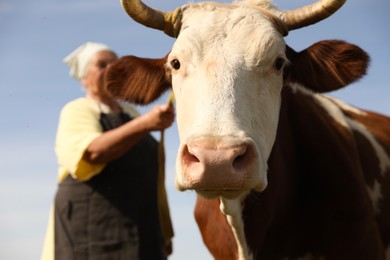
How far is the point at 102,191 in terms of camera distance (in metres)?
5.60

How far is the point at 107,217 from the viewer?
18.3 feet

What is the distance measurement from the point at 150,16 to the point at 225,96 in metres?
1.31

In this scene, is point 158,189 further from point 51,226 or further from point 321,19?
point 321,19

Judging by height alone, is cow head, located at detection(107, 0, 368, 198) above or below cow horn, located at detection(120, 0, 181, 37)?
below

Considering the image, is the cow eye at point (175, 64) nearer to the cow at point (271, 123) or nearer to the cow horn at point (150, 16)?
the cow at point (271, 123)

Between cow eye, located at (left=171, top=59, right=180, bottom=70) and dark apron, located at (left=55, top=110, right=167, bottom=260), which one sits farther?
dark apron, located at (left=55, top=110, right=167, bottom=260)

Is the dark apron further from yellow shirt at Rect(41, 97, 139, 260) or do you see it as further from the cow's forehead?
the cow's forehead

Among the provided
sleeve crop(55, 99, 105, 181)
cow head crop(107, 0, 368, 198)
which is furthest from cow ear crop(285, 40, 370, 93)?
sleeve crop(55, 99, 105, 181)

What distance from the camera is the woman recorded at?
544 cm

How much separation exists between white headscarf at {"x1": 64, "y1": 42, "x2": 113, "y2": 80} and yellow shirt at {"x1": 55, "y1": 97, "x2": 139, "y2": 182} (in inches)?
10.8

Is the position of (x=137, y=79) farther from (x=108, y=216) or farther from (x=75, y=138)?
(x=108, y=216)

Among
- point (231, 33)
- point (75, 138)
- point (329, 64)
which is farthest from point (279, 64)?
point (75, 138)

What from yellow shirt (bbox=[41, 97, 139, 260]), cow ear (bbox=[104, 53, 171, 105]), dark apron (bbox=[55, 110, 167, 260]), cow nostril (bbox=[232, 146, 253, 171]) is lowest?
dark apron (bbox=[55, 110, 167, 260])

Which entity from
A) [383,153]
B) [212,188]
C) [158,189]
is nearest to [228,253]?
[158,189]
